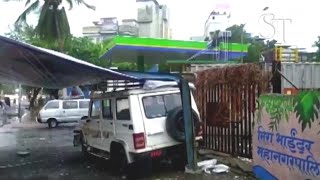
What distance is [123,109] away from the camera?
10.5 m

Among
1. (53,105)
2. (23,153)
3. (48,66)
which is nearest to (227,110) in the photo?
(48,66)

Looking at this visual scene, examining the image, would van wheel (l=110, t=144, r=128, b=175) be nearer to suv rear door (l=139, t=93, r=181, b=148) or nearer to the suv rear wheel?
suv rear door (l=139, t=93, r=181, b=148)

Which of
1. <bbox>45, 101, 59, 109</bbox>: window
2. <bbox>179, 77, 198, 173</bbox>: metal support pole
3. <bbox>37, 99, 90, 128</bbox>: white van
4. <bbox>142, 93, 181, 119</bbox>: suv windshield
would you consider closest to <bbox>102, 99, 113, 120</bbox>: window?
<bbox>142, 93, 181, 119</bbox>: suv windshield

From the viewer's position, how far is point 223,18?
2197 inches

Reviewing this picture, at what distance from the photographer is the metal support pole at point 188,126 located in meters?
10.2

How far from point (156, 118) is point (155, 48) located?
2368 cm

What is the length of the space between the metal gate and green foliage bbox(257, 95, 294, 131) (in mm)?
1953

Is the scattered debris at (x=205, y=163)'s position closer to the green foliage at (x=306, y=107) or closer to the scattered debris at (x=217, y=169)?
the scattered debris at (x=217, y=169)

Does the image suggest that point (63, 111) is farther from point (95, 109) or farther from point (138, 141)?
point (138, 141)

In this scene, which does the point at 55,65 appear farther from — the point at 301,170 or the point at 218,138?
the point at 301,170

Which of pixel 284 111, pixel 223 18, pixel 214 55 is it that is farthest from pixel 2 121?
pixel 223 18

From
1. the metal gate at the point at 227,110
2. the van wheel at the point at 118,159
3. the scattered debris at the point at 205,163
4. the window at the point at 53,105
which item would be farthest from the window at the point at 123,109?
the window at the point at 53,105

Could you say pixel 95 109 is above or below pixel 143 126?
above

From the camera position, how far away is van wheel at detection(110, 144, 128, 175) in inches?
412
